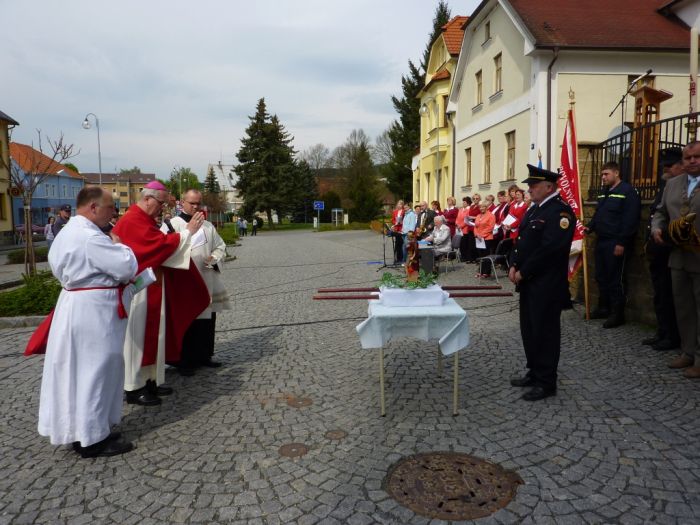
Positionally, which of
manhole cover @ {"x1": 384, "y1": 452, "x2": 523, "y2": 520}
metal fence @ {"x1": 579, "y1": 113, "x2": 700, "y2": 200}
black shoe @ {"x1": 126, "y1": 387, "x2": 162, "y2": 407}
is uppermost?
metal fence @ {"x1": 579, "y1": 113, "x2": 700, "y2": 200}

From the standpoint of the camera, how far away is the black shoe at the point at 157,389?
5.08 meters

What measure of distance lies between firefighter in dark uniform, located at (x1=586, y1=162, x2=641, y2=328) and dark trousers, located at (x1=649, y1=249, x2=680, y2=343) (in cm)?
84

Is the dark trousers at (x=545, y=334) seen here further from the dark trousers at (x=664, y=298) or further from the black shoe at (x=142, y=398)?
the black shoe at (x=142, y=398)

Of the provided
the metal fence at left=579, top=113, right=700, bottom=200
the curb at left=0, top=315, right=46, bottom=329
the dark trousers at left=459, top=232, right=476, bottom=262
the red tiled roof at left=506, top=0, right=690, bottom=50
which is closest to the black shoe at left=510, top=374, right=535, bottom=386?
the metal fence at left=579, top=113, right=700, bottom=200

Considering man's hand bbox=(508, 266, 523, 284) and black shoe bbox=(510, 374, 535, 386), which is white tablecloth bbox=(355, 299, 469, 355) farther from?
black shoe bbox=(510, 374, 535, 386)

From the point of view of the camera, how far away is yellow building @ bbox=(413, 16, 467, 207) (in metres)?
27.0

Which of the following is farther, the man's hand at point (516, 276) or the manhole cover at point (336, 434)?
the man's hand at point (516, 276)

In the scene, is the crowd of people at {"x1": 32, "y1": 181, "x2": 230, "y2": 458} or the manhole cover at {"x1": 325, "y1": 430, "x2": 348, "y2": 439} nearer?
the crowd of people at {"x1": 32, "y1": 181, "x2": 230, "y2": 458}

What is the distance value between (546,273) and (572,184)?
14.0 ft

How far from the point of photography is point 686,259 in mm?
5445

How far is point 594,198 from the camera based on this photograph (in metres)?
9.11

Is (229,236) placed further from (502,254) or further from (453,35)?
(502,254)

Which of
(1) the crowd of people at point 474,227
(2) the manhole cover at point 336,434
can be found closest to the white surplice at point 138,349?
(2) the manhole cover at point 336,434

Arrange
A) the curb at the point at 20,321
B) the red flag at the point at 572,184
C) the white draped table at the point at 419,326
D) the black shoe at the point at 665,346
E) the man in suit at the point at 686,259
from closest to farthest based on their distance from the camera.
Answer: the white draped table at the point at 419,326
the man in suit at the point at 686,259
the black shoe at the point at 665,346
the red flag at the point at 572,184
the curb at the point at 20,321
